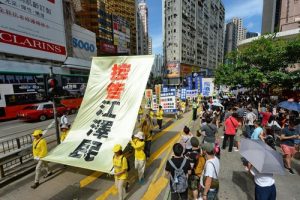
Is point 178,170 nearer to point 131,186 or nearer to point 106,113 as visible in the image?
point 131,186

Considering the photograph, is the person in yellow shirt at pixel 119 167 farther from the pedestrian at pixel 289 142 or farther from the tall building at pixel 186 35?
the tall building at pixel 186 35

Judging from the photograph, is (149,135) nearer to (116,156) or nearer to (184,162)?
(116,156)

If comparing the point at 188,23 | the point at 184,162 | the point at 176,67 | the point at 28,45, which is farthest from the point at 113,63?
the point at 188,23

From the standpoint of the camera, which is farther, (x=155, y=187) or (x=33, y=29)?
(x=33, y=29)

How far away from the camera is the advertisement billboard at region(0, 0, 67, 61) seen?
23.0 meters

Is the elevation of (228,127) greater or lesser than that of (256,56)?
lesser

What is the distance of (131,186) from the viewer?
5.90 meters

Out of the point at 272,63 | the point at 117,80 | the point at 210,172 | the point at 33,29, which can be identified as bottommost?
the point at 210,172

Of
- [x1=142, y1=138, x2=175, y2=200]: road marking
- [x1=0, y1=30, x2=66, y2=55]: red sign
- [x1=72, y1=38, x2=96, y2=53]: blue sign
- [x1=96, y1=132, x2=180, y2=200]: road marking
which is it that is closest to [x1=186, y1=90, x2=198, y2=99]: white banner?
[x1=96, y1=132, x2=180, y2=200]: road marking

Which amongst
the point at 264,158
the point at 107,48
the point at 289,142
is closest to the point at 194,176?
the point at 264,158

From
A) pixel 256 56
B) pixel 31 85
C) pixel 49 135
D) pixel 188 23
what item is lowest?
pixel 49 135

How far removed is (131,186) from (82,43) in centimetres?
4172

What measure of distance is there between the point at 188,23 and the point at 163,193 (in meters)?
82.8

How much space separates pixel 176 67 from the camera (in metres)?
73.9
